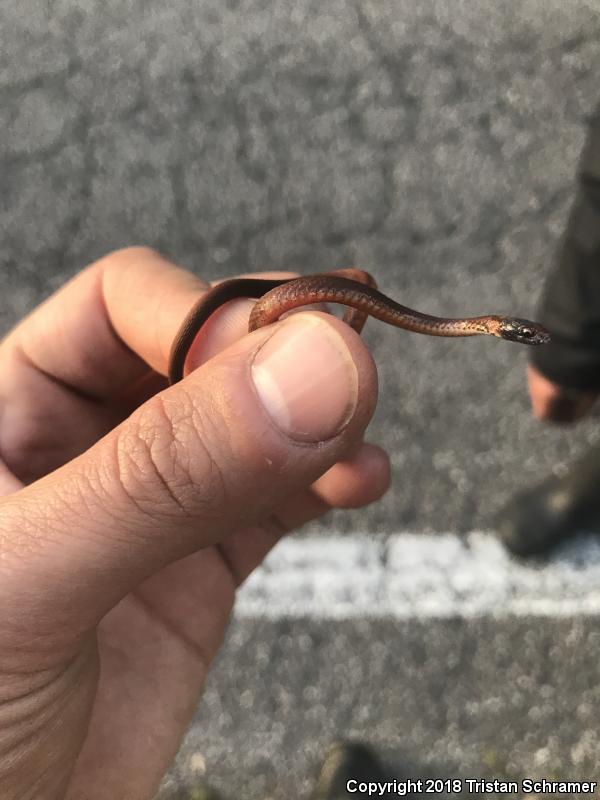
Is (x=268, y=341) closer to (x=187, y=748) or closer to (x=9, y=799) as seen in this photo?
(x=9, y=799)

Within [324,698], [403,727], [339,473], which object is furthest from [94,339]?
[403,727]

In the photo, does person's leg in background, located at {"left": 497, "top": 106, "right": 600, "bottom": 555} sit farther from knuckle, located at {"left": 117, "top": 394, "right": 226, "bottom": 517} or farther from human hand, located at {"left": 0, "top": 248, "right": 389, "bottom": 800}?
knuckle, located at {"left": 117, "top": 394, "right": 226, "bottom": 517}

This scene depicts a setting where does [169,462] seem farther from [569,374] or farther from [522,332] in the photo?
[569,374]

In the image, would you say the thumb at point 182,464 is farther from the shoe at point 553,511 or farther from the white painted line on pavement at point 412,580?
the shoe at point 553,511

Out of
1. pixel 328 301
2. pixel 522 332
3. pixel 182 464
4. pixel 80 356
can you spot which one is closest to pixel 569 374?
pixel 522 332

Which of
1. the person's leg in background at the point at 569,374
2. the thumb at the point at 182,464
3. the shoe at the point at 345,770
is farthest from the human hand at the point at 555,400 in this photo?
the thumb at the point at 182,464
